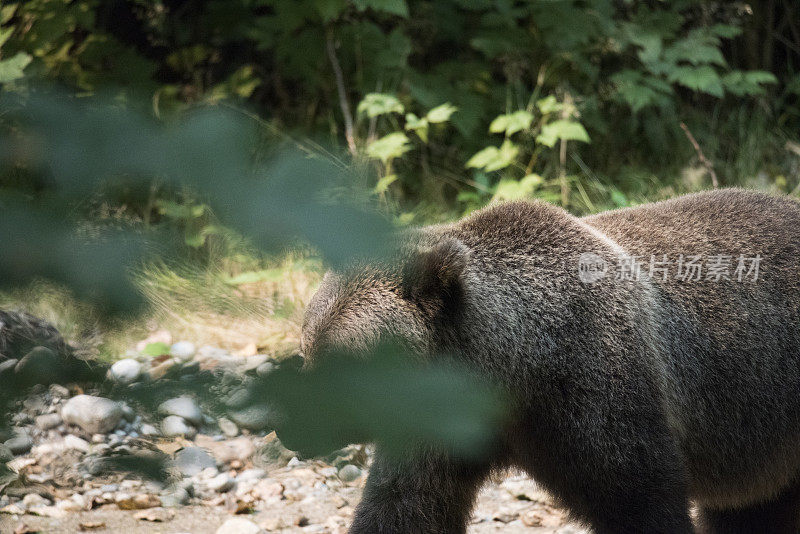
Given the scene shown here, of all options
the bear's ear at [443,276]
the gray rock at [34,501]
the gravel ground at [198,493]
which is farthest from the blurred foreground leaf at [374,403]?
the gray rock at [34,501]

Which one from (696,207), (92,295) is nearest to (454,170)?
Answer: (696,207)

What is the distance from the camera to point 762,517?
3.24 m

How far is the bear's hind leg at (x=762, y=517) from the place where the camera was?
3141 mm

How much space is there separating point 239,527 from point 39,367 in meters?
2.53

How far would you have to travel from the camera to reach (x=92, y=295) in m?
0.63

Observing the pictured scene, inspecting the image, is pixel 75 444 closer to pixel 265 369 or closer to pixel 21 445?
pixel 21 445

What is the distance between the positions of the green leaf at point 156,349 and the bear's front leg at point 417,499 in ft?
5.24

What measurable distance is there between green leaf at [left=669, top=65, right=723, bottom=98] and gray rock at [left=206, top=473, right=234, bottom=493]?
414 centimetres

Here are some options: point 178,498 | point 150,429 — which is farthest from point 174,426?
point 178,498

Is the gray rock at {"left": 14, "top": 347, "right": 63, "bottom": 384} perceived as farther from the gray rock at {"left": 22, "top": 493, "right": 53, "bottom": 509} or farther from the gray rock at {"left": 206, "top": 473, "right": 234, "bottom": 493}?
the gray rock at {"left": 206, "top": 473, "right": 234, "bottom": 493}

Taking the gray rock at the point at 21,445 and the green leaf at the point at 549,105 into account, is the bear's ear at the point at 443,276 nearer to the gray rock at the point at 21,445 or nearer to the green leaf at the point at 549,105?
the gray rock at the point at 21,445

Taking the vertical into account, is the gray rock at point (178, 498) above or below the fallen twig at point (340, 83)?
below

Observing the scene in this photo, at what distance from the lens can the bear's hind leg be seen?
10.3 ft

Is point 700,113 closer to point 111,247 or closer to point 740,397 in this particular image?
point 740,397
